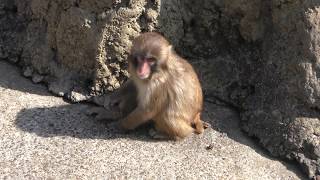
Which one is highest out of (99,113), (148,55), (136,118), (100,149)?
(148,55)

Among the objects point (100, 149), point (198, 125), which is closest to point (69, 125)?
point (100, 149)

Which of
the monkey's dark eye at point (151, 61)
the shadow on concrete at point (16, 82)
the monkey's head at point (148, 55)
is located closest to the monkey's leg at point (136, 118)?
the monkey's head at point (148, 55)

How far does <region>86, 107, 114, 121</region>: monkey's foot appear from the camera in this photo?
498 centimetres

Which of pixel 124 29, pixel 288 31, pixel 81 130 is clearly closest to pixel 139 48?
pixel 124 29

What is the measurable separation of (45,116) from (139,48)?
112 cm

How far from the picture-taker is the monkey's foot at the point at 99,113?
4977 millimetres

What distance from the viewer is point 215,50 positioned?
208 inches

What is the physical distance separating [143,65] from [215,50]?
1.11 m

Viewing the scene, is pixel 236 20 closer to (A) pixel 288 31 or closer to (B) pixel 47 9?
(A) pixel 288 31

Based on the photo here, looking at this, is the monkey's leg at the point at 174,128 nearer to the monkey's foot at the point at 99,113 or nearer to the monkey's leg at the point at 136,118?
the monkey's leg at the point at 136,118

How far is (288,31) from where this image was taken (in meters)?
4.84

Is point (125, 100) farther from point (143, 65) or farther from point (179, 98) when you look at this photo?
point (143, 65)

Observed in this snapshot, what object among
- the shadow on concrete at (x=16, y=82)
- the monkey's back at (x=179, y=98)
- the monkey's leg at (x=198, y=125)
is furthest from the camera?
the shadow on concrete at (x=16, y=82)

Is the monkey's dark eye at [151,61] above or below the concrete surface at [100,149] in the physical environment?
above
